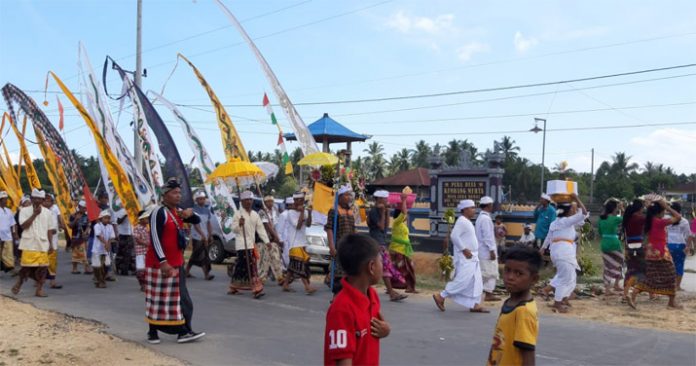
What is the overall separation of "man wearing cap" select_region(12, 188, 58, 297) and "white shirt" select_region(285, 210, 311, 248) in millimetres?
3998

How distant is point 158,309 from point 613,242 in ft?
25.3

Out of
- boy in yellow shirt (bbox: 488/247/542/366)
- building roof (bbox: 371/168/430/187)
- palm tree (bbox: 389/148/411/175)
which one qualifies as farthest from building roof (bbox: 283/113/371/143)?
palm tree (bbox: 389/148/411/175)

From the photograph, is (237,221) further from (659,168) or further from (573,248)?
(659,168)

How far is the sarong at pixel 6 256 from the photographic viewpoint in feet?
43.9

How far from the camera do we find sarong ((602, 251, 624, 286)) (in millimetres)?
10836

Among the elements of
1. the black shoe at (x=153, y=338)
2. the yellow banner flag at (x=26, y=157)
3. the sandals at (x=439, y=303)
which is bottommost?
the black shoe at (x=153, y=338)

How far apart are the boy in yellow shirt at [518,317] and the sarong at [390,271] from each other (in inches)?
253

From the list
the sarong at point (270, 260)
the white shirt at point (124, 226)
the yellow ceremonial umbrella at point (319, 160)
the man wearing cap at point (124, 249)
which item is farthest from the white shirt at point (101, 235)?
the yellow ceremonial umbrella at point (319, 160)

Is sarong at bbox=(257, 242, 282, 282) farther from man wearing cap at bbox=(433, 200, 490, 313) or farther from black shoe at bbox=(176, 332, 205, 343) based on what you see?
black shoe at bbox=(176, 332, 205, 343)

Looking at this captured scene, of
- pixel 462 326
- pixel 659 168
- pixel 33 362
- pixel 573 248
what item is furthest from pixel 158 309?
pixel 659 168

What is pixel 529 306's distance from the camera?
3.27m

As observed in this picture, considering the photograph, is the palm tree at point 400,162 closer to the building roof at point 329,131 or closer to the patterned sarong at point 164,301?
the building roof at point 329,131

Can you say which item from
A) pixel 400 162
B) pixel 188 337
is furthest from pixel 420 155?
pixel 188 337

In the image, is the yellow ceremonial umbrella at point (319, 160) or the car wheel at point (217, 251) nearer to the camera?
the yellow ceremonial umbrella at point (319, 160)
